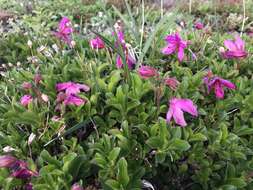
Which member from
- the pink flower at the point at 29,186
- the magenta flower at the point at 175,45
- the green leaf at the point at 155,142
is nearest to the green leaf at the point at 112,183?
the green leaf at the point at 155,142

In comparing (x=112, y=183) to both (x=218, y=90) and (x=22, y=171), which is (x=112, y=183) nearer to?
(x=22, y=171)

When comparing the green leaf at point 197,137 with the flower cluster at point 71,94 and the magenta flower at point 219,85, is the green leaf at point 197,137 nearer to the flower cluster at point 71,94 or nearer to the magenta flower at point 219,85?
the magenta flower at point 219,85

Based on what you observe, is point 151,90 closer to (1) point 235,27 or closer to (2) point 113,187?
(2) point 113,187

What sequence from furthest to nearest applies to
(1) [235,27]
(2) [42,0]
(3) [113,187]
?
(2) [42,0] → (1) [235,27] → (3) [113,187]

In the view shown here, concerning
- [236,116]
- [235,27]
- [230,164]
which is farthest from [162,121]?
[235,27]

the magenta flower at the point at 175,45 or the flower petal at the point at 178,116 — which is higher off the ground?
the magenta flower at the point at 175,45

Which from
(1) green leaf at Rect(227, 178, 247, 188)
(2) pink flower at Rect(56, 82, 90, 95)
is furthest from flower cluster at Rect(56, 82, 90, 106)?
(1) green leaf at Rect(227, 178, 247, 188)
